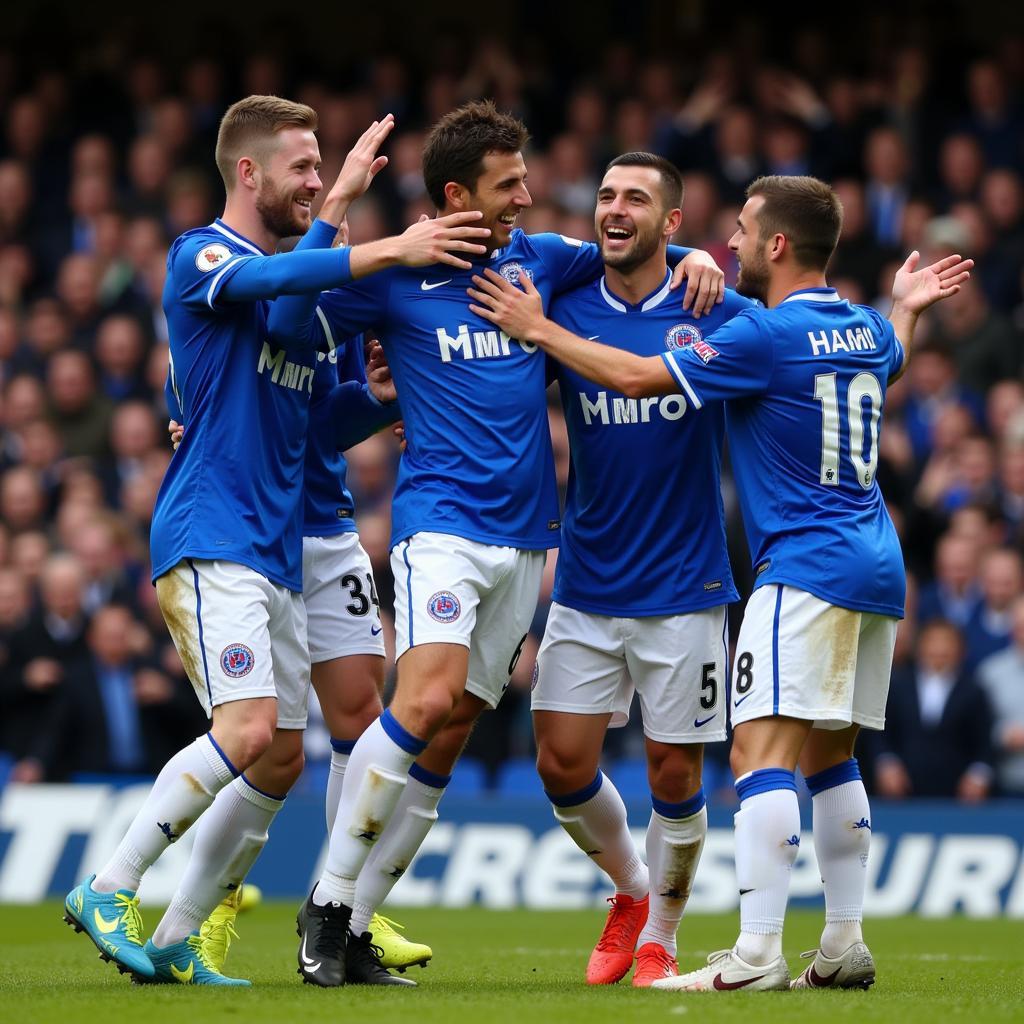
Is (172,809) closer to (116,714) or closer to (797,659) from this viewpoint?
(797,659)

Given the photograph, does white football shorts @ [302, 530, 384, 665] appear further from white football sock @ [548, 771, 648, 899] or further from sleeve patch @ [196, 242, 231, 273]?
sleeve patch @ [196, 242, 231, 273]

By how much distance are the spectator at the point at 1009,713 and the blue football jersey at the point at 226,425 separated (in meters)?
6.58

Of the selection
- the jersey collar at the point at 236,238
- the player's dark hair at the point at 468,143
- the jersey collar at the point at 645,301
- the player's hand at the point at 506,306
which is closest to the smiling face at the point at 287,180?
the jersey collar at the point at 236,238

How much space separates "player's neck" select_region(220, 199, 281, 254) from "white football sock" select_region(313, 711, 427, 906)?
1775 mm

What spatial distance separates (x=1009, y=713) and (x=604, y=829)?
552cm

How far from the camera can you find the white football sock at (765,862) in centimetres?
638

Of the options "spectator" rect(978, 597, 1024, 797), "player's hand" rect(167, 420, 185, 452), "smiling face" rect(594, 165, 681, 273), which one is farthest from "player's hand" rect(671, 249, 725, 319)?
"spectator" rect(978, 597, 1024, 797)

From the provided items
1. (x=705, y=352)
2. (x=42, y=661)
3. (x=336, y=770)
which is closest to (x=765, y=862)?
(x=705, y=352)

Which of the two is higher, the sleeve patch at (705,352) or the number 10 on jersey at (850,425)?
the sleeve patch at (705,352)

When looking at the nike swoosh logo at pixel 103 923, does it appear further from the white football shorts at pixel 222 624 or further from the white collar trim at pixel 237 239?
the white collar trim at pixel 237 239

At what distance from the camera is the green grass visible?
18.8 feet

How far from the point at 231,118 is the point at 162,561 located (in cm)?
163

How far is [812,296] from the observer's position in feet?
22.4

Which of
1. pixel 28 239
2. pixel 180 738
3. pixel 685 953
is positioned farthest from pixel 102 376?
pixel 685 953
